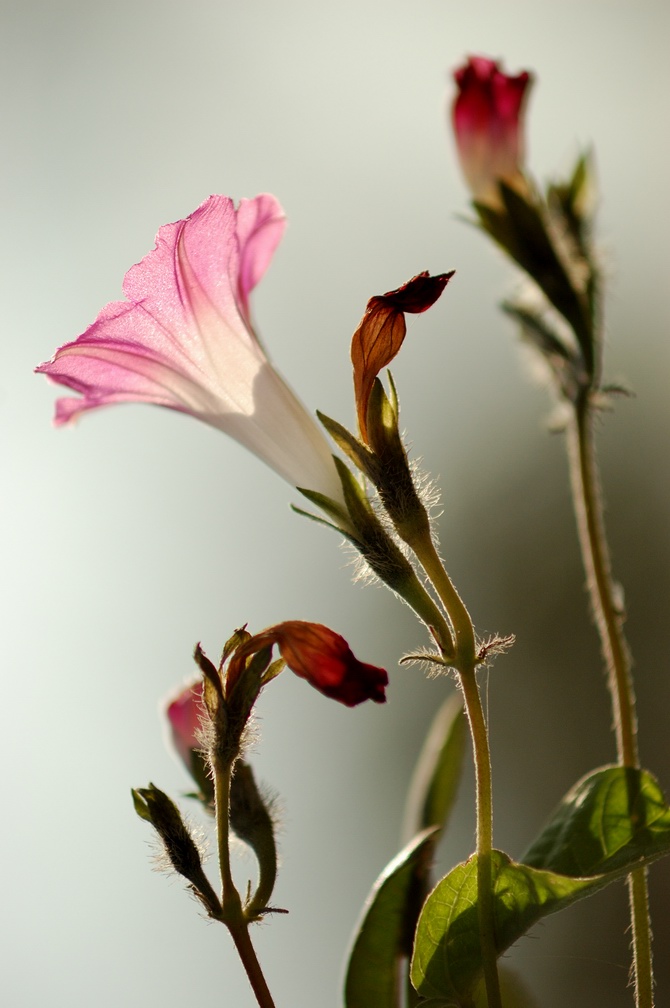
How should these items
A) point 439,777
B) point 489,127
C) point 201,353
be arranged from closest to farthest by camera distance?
1. point 201,353
2. point 439,777
3. point 489,127

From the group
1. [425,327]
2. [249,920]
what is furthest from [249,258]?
[425,327]

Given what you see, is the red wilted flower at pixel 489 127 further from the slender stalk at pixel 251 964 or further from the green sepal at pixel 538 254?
the slender stalk at pixel 251 964

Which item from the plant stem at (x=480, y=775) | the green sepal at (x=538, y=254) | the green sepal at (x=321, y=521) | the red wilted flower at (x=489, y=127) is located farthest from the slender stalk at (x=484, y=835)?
the red wilted flower at (x=489, y=127)

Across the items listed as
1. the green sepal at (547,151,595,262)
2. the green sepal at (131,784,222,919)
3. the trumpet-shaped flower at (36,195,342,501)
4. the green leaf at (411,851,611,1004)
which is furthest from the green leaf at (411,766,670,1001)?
the green sepal at (547,151,595,262)

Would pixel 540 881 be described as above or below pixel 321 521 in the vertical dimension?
below

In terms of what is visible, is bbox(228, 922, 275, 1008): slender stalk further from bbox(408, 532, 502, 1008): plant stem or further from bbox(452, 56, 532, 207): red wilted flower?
bbox(452, 56, 532, 207): red wilted flower

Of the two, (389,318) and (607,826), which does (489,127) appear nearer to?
(389,318)

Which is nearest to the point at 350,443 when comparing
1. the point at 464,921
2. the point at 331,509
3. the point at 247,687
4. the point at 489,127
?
the point at 331,509
